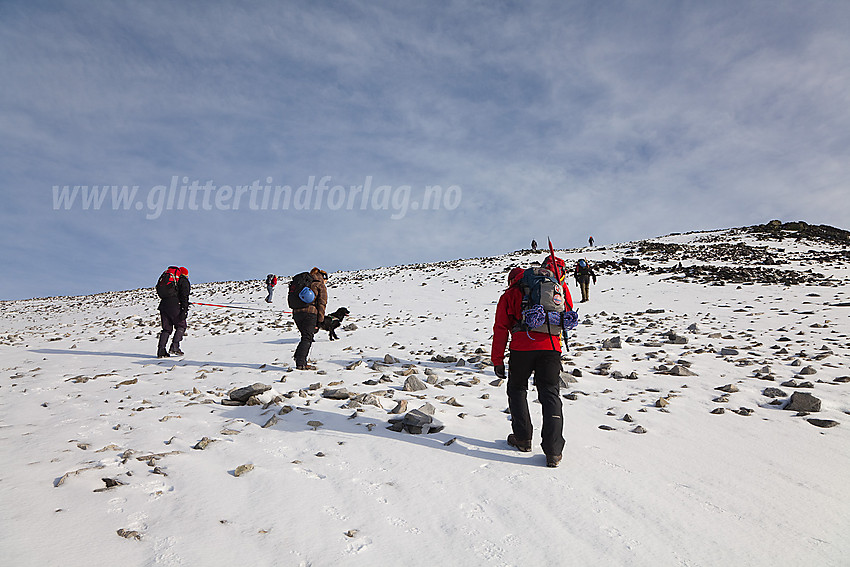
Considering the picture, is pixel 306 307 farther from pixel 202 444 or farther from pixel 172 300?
pixel 202 444

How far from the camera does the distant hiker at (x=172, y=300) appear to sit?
1242 centimetres

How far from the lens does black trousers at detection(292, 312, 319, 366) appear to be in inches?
405

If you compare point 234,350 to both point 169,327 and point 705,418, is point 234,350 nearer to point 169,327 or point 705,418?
point 169,327

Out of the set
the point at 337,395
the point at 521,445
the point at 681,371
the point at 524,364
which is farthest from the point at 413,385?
the point at 681,371

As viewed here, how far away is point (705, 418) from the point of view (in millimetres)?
6578

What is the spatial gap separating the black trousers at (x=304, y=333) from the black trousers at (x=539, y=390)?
242 inches

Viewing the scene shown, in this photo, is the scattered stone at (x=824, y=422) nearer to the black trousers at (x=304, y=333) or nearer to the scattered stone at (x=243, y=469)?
the scattered stone at (x=243, y=469)

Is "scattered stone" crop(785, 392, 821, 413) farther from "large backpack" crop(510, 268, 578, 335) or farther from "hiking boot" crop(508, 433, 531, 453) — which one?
"hiking boot" crop(508, 433, 531, 453)

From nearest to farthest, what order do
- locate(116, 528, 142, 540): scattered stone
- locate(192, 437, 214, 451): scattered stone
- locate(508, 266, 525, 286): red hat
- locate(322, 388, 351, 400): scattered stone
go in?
locate(116, 528, 142, 540): scattered stone < locate(192, 437, 214, 451): scattered stone < locate(508, 266, 525, 286): red hat < locate(322, 388, 351, 400): scattered stone

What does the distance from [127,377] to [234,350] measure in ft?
12.8

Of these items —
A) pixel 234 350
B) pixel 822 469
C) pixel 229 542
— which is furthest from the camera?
pixel 234 350

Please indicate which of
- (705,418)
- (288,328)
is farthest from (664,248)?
(705,418)

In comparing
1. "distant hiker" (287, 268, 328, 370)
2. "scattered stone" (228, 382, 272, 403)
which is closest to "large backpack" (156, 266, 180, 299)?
"distant hiker" (287, 268, 328, 370)

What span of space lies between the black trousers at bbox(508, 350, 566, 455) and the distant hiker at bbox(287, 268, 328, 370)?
6.05 metres
